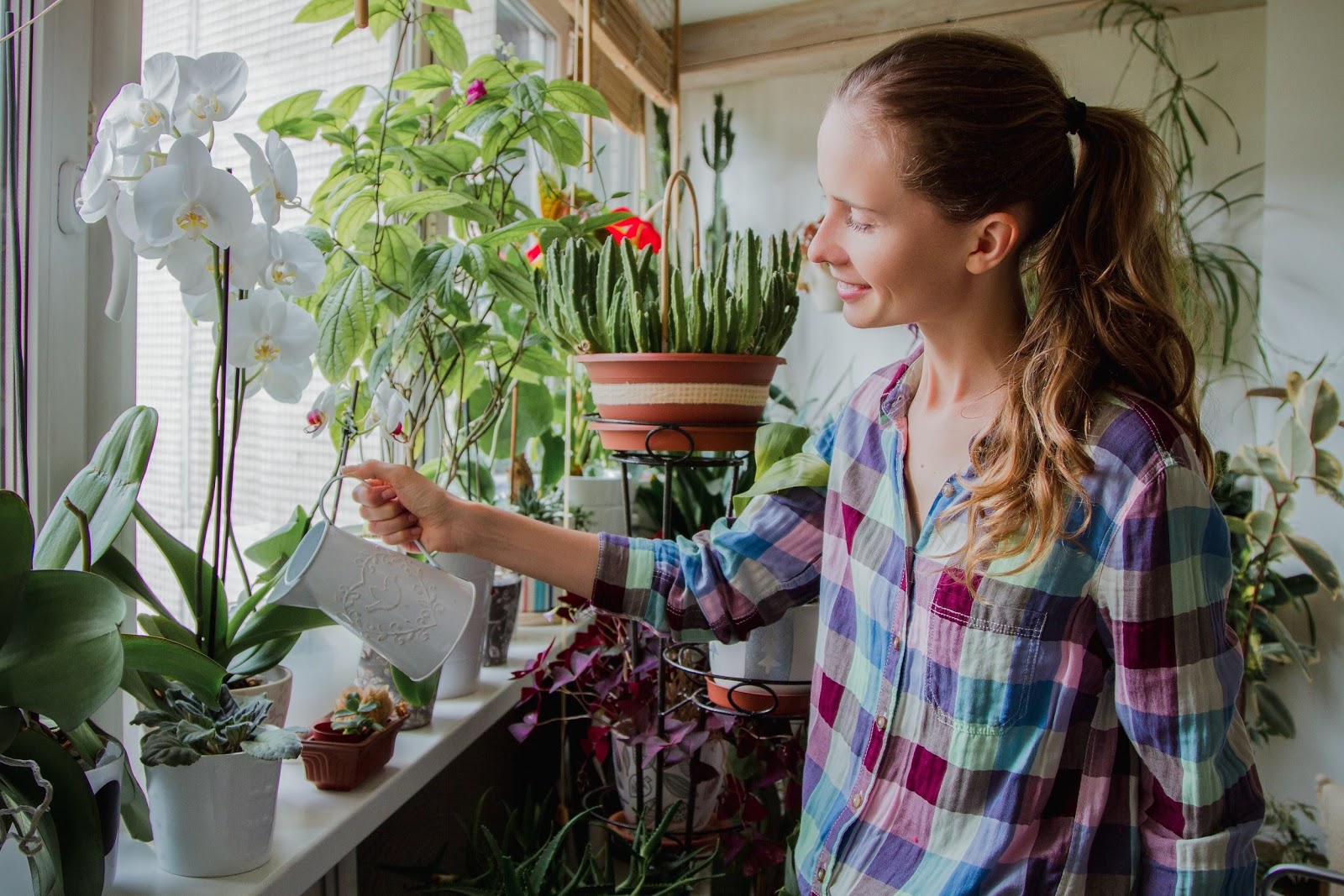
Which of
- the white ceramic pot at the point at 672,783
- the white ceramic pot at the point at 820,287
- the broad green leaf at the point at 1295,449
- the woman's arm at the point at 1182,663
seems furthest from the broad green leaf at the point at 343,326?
the white ceramic pot at the point at 820,287

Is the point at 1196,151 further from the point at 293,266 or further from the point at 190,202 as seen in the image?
the point at 190,202

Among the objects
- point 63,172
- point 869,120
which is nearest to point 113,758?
point 63,172

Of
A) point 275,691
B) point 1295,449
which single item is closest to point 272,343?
point 275,691

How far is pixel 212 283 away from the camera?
30.2 inches

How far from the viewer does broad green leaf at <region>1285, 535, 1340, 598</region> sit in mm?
2244

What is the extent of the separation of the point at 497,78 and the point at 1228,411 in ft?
8.47

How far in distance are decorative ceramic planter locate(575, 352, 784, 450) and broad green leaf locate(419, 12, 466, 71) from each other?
454mm

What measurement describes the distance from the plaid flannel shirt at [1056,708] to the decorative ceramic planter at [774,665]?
0.19m

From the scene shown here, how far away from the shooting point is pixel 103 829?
28.0 inches

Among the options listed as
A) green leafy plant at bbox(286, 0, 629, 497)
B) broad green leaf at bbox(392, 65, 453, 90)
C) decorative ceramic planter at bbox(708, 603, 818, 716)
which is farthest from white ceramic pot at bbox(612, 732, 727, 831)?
broad green leaf at bbox(392, 65, 453, 90)

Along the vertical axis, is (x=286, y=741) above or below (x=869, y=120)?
below

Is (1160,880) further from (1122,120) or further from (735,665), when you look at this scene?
(1122,120)

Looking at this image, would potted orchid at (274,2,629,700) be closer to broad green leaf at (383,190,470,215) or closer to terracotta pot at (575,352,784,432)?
broad green leaf at (383,190,470,215)

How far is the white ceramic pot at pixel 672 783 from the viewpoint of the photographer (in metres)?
1.36
